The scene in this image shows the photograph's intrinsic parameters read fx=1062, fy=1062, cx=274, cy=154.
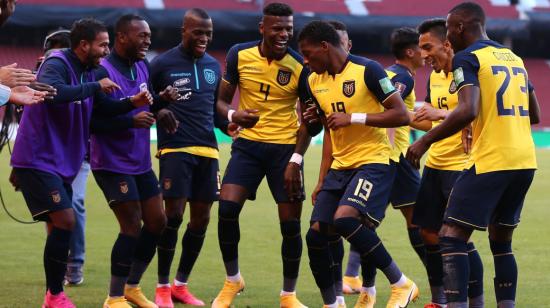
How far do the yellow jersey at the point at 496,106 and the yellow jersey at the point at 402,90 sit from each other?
6.10 feet

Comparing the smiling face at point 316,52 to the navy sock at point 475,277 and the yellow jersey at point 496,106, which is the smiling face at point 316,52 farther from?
the navy sock at point 475,277

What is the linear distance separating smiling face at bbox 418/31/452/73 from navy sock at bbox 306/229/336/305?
5.77 feet

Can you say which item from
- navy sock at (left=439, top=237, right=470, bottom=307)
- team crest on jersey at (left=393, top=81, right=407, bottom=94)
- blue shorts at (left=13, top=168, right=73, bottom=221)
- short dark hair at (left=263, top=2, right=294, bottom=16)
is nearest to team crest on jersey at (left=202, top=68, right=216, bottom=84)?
short dark hair at (left=263, top=2, right=294, bottom=16)

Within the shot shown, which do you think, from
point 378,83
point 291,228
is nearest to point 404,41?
point 378,83

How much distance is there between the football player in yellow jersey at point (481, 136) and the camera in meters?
7.07

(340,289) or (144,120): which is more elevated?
(144,120)

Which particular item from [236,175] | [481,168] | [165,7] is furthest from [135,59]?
[165,7]

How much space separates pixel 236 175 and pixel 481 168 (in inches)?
95.3

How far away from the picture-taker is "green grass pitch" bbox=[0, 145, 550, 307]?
9.15m

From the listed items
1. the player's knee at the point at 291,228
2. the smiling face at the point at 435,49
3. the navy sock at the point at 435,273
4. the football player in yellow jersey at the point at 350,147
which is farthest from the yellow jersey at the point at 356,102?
the navy sock at the point at 435,273

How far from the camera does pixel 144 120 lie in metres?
8.21

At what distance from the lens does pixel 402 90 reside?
9109mm

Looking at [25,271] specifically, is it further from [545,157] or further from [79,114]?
[545,157]

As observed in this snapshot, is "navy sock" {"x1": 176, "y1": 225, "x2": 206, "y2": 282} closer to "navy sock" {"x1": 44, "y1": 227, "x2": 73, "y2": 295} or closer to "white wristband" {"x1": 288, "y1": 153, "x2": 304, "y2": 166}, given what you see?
"white wristband" {"x1": 288, "y1": 153, "x2": 304, "y2": 166}
